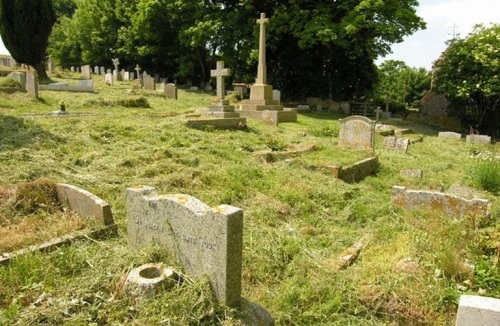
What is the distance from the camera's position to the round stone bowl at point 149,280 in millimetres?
2990

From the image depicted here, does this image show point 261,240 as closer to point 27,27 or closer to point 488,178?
point 488,178

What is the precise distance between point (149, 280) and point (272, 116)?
43.7ft

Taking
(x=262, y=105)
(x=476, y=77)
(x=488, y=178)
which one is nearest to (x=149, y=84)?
(x=262, y=105)

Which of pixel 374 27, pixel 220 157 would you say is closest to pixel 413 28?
pixel 374 27

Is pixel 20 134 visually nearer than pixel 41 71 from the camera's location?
Yes

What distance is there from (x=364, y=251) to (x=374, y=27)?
20127 millimetres

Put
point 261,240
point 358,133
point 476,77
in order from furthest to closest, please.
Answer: point 476,77 → point 358,133 → point 261,240

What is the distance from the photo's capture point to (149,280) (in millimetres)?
3039

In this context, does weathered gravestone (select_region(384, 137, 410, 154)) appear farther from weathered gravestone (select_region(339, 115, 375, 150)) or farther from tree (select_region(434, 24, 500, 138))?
tree (select_region(434, 24, 500, 138))

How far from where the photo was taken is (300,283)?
389cm

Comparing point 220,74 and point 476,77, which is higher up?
Answer: point 476,77

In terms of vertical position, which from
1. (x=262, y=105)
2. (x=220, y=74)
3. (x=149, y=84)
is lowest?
(x=262, y=105)

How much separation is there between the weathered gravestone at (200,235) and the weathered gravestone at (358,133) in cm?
853

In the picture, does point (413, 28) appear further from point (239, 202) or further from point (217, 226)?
point (217, 226)
